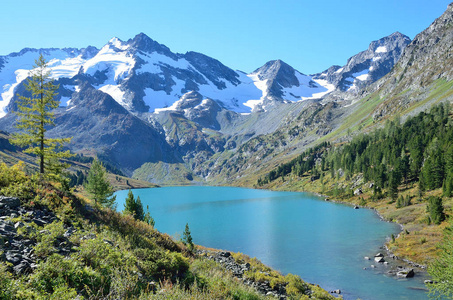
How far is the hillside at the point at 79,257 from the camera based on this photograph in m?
8.68

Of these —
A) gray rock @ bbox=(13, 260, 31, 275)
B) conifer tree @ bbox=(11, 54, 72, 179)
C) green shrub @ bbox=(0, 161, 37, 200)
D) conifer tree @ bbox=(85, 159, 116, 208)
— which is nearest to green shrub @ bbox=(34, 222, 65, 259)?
gray rock @ bbox=(13, 260, 31, 275)

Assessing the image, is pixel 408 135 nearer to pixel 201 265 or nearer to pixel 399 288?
pixel 399 288

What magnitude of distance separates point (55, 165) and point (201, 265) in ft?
83.4

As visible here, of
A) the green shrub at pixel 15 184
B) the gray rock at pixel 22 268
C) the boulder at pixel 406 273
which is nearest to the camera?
the gray rock at pixel 22 268

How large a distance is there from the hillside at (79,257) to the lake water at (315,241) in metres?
19.0

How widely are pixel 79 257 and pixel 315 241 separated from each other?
63.1 metres

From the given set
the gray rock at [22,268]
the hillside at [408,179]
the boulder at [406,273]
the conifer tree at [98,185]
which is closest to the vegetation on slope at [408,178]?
the hillside at [408,179]

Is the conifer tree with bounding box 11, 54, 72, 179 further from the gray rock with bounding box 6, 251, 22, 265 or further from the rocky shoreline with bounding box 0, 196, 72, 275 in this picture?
the gray rock with bounding box 6, 251, 22, 265

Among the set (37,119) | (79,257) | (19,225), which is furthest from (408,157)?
(19,225)

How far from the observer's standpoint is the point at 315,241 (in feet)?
213

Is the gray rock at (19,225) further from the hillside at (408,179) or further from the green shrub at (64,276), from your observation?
the hillside at (408,179)

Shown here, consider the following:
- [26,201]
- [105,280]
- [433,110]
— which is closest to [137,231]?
[26,201]

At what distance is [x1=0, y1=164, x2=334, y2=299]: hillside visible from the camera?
868 centimetres

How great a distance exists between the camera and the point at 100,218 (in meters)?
18.7
